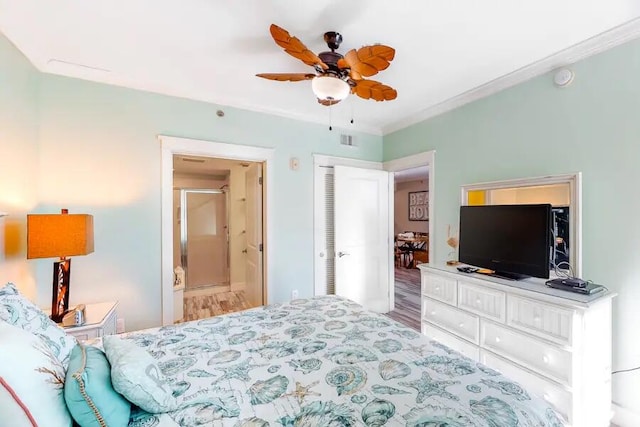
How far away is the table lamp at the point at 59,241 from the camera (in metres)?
1.73

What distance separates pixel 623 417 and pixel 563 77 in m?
2.38

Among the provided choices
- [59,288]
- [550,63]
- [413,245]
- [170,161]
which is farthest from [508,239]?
[413,245]

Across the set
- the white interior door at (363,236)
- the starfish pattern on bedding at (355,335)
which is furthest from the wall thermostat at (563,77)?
the starfish pattern on bedding at (355,335)

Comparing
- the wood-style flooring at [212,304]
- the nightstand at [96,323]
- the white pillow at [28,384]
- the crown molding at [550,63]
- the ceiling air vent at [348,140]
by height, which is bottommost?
the wood-style flooring at [212,304]

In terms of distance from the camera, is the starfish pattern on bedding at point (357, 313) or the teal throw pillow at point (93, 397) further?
the starfish pattern on bedding at point (357, 313)

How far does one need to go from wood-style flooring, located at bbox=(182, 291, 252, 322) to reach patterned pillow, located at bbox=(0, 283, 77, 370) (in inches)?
107

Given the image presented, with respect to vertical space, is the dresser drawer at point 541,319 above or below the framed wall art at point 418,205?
below

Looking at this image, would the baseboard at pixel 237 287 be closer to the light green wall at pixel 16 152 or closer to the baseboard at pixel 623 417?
the light green wall at pixel 16 152

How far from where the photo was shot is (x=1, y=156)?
5.53 ft

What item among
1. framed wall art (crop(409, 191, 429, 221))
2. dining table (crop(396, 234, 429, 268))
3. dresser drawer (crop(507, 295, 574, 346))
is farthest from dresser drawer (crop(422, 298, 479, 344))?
framed wall art (crop(409, 191, 429, 221))

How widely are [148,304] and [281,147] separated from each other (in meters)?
2.11

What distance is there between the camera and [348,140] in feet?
12.3

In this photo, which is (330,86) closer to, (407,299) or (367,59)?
(367,59)

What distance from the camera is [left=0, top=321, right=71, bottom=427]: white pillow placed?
2.18 feet
